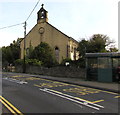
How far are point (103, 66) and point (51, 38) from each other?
27749 millimetres

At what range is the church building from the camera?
3838 cm

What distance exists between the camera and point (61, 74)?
19.9 metres

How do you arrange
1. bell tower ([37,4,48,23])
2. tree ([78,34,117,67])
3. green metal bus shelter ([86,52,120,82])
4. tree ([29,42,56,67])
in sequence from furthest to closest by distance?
bell tower ([37,4,48,23]), tree ([29,42,56,67]), tree ([78,34,117,67]), green metal bus shelter ([86,52,120,82])

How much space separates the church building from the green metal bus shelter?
2268 centimetres

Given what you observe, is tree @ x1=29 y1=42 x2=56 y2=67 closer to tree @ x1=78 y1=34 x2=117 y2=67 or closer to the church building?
the church building

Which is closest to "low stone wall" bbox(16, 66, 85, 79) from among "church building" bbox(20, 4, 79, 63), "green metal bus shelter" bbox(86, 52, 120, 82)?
"green metal bus shelter" bbox(86, 52, 120, 82)

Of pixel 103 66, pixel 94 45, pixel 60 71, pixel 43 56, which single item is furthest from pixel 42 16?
pixel 103 66

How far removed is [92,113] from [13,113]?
10.5 ft

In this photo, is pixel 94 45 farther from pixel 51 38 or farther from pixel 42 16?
pixel 42 16

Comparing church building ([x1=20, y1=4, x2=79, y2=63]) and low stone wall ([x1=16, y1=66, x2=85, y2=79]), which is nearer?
low stone wall ([x1=16, y1=66, x2=85, y2=79])

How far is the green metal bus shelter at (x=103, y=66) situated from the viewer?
13711 mm

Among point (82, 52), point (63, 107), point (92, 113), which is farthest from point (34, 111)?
point (82, 52)

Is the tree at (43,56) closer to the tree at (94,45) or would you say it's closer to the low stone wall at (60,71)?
the low stone wall at (60,71)

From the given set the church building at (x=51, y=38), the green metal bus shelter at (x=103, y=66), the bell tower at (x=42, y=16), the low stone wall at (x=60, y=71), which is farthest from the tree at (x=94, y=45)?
the bell tower at (x=42, y=16)
